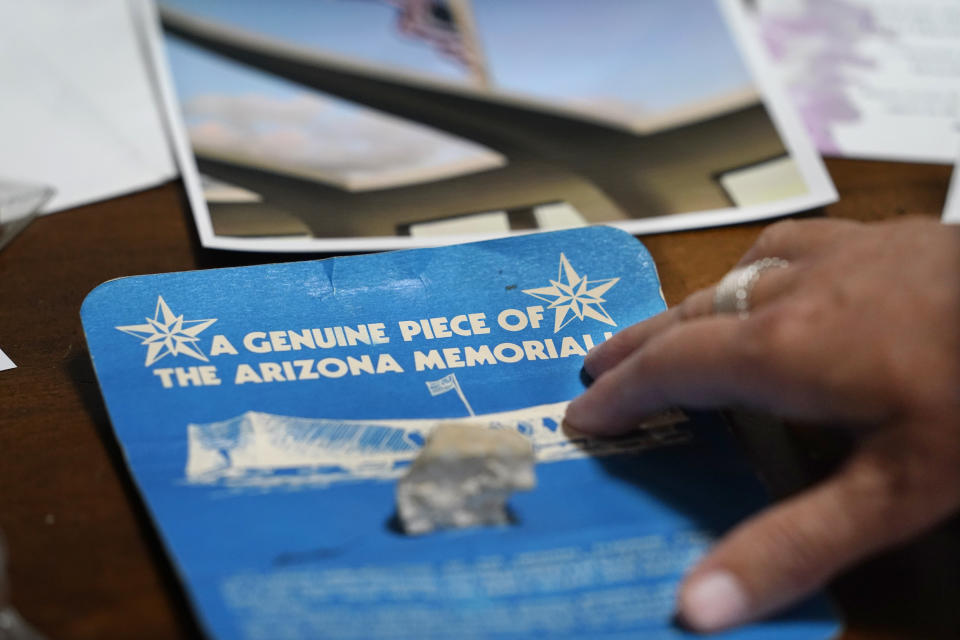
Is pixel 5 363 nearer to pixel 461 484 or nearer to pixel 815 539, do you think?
pixel 461 484

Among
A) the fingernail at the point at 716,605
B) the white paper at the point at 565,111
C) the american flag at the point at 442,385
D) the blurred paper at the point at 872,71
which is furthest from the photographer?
the blurred paper at the point at 872,71

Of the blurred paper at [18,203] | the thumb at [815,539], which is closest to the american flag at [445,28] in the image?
the blurred paper at [18,203]

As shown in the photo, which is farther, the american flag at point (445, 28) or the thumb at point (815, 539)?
the american flag at point (445, 28)

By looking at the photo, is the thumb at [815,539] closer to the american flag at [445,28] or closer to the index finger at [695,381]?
the index finger at [695,381]

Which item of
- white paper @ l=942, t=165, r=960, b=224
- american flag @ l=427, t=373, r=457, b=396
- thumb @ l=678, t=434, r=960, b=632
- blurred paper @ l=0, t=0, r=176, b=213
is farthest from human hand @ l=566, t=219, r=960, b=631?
blurred paper @ l=0, t=0, r=176, b=213

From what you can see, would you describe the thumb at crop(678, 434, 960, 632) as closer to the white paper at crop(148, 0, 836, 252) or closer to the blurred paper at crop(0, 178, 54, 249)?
the white paper at crop(148, 0, 836, 252)

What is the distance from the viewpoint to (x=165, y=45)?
76cm

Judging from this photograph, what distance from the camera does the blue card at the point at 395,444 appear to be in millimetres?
348

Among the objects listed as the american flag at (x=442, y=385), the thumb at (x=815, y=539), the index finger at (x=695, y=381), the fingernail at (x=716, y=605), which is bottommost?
the fingernail at (x=716, y=605)

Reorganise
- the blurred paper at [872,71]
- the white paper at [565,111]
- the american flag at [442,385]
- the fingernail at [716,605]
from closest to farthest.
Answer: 1. the fingernail at [716,605]
2. the american flag at [442,385]
3. the white paper at [565,111]
4. the blurred paper at [872,71]

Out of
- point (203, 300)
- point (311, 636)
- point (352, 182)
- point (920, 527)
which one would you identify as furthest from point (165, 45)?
point (920, 527)

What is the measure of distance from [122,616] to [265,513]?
0.08 meters

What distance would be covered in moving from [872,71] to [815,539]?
605 mm

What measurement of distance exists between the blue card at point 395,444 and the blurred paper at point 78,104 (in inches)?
9.1
